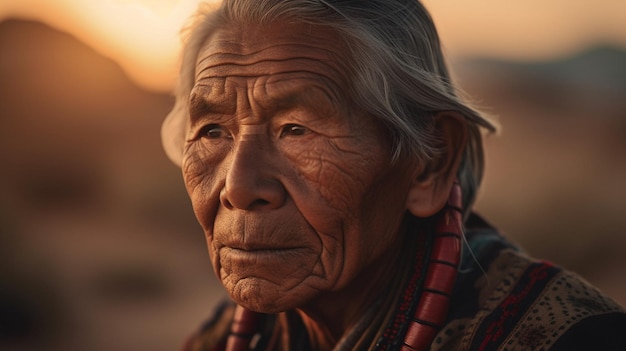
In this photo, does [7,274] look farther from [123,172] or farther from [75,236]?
[123,172]

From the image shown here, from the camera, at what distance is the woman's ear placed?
8.61 ft

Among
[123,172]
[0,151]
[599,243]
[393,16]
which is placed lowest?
[123,172]

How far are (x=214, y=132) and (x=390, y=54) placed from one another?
70 centimetres

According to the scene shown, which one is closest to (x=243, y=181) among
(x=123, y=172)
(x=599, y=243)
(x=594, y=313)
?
(x=594, y=313)

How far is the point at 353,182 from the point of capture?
2428 mm

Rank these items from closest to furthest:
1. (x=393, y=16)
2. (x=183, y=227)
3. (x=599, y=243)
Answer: (x=393, y=16) → (x=599, y=243) → (x=183, y=227)

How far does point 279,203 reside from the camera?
2.37m

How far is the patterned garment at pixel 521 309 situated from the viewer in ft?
7.45

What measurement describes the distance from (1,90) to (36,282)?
237 inches

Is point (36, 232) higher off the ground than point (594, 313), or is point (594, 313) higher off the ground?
point (594, 313)

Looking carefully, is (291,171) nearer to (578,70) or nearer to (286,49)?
(286,49)

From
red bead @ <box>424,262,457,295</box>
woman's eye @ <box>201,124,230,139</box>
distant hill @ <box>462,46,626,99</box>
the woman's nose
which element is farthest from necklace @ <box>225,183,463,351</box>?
distant hill @ <box>462,46,626,99</box>

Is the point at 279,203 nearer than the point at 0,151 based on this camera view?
Yes

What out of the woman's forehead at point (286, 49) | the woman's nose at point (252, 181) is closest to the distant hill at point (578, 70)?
the woman's forehead at point (286, 49)
